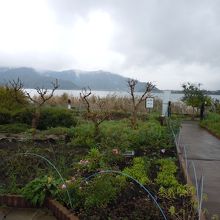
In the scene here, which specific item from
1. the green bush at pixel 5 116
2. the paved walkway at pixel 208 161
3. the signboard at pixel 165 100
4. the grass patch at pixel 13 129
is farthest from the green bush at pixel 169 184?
the signboard at pixel 165 100

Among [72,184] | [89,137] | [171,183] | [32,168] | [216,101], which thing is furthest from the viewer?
[216,101]

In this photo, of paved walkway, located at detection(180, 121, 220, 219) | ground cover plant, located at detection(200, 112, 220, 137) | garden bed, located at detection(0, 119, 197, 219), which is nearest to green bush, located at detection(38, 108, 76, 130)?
garden bed, located at detection(0, 119, 197, 219)

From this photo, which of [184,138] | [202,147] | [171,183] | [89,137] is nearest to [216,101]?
[184,138]

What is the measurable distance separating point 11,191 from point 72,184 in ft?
2.97

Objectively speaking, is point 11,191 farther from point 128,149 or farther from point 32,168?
point 128,149

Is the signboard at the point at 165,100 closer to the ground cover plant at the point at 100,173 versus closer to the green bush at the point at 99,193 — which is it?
the ground cover plant at the point at 100,173

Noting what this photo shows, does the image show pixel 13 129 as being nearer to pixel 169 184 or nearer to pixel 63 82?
pixel 169 184

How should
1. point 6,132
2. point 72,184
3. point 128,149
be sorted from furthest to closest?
point 6,132 < point 128,149 < point 72,184

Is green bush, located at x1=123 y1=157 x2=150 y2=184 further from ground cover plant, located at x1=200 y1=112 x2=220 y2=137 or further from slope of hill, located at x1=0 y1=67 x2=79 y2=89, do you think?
ground cover plant, located at x1=200 y1=112 x2=220 y2=137

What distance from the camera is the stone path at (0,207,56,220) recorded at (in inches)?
178

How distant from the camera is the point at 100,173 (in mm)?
5188

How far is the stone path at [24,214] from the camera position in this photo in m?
4.53

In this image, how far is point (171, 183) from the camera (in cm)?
548

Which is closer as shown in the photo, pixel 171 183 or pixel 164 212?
pixel 164 212
